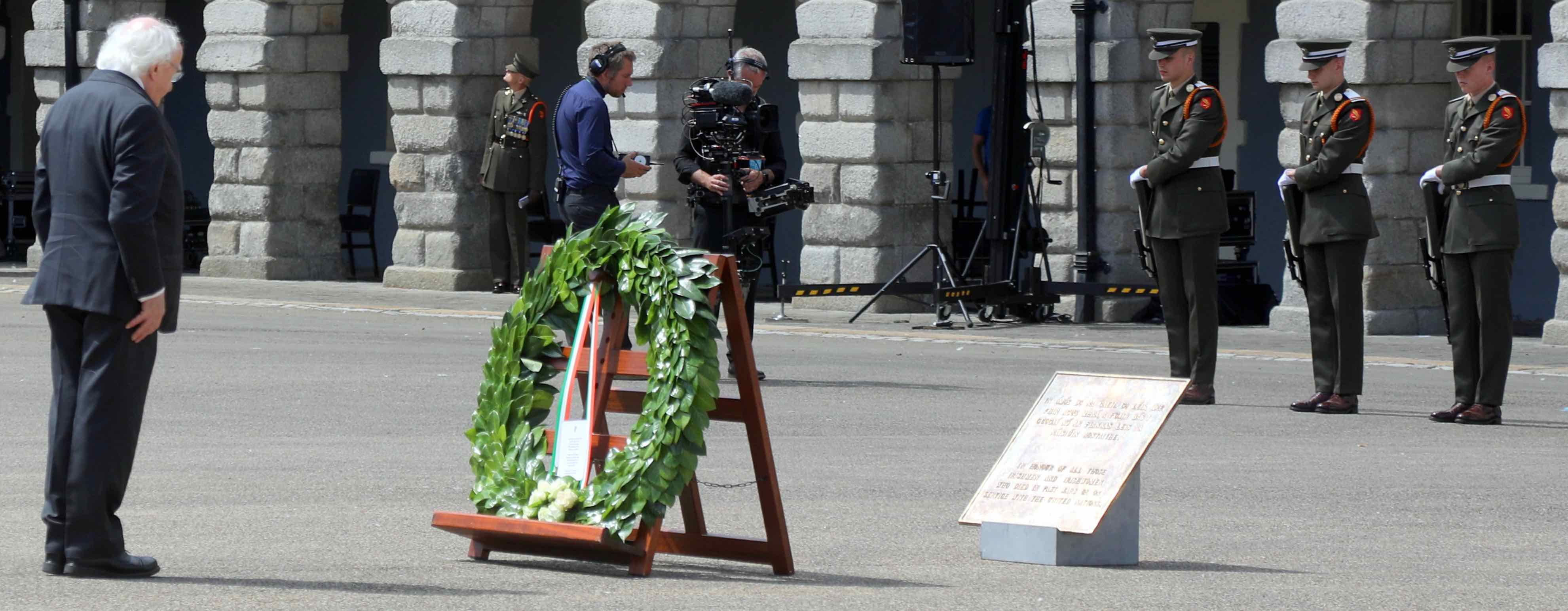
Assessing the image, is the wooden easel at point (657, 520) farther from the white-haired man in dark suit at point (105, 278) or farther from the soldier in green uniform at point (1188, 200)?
the soldier in green uniform at point (1188, 200)

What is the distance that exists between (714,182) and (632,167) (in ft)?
1.38

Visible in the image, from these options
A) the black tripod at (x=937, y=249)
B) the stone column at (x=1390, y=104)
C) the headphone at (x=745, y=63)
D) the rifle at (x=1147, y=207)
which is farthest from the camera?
the black tripod at (x=937, y=249)

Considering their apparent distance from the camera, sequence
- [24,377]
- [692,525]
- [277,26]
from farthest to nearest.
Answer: [277,26] < [24,377] < [692,525]

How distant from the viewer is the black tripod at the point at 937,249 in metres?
16.6

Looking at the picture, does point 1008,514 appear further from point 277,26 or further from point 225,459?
point 277,26

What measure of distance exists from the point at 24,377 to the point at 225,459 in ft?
12.4

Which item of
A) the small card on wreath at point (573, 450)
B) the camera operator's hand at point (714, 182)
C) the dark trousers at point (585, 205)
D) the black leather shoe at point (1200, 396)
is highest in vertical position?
the camera operator's hand at point (714, 182)

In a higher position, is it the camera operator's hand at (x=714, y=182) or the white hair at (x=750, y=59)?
the white hair at (x=750, y=59)

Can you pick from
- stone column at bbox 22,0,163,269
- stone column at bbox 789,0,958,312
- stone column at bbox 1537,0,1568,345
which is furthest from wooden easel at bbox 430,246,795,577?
stone column at bbox 22,0,163,269

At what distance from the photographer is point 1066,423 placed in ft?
24.2

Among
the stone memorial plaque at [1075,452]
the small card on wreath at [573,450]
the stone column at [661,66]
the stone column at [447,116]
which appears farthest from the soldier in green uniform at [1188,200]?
→ the stone column at [447,116]

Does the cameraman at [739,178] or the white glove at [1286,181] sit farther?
the cameraman at [739,178]

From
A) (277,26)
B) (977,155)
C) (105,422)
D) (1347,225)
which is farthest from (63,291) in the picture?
(277,26)

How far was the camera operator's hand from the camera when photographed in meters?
12.5
